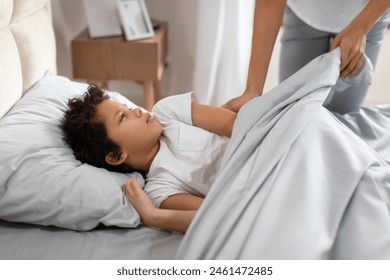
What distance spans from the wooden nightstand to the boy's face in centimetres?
108

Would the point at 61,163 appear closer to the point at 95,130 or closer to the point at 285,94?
the point at 95,130

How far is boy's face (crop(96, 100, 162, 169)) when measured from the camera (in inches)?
51.6

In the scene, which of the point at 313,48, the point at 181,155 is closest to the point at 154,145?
the point at 181,155

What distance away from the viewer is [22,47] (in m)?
1.53

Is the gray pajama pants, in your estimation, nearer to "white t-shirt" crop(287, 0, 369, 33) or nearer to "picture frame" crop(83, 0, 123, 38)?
"white t-shirt" crop(287, 0, 369, 33)

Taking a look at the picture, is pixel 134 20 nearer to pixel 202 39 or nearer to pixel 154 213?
pixel 202 39

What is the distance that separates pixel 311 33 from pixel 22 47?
0.99 meters

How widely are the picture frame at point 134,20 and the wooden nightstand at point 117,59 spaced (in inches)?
1.5

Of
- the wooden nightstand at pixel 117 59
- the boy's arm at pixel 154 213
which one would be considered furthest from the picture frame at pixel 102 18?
the boy's arm at pixel 154 213

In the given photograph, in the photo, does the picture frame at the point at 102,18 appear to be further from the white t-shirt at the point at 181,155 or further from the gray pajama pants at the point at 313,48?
the white t-shirt at the point at 181,155

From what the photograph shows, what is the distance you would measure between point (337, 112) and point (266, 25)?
0.41 m

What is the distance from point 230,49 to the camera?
8.77ft

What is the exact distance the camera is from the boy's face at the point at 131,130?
1310 millimetres

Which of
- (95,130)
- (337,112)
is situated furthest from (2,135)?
(337,112)
